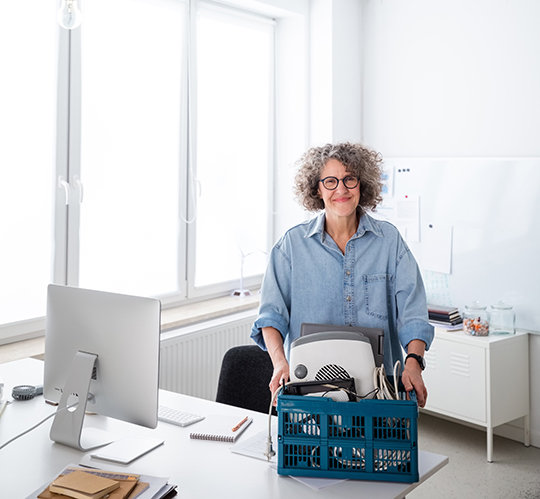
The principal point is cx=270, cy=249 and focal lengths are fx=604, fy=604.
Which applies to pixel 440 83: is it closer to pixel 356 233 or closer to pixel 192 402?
pixel 356 233

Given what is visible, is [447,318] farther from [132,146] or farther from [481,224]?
[132,146]

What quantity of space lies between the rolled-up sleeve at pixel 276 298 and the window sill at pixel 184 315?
49.7 inches

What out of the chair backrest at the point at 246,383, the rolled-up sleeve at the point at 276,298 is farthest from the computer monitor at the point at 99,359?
the chair backrest at the point at 246,383

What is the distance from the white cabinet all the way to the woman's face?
1.60m

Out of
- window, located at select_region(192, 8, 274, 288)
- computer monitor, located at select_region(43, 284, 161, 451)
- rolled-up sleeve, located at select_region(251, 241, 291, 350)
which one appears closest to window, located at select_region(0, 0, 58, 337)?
window, located at select_region(192, 8, 274, 288)

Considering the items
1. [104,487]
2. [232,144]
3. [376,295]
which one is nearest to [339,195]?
[376,295]

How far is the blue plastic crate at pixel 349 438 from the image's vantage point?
59.2 inches

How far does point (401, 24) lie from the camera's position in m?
3.96

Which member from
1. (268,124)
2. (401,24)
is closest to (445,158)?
(401,24)

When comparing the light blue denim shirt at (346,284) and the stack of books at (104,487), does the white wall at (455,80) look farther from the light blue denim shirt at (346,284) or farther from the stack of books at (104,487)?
the stack of books at (104,487)

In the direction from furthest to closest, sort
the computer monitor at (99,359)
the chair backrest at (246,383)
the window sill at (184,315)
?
the window sill at (184,315)
the chair backrest at (246,383)
the computer monitor at (99,359)

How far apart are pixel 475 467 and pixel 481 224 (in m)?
1.36

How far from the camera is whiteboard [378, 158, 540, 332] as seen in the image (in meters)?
3.37

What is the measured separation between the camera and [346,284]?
205 centimetres
